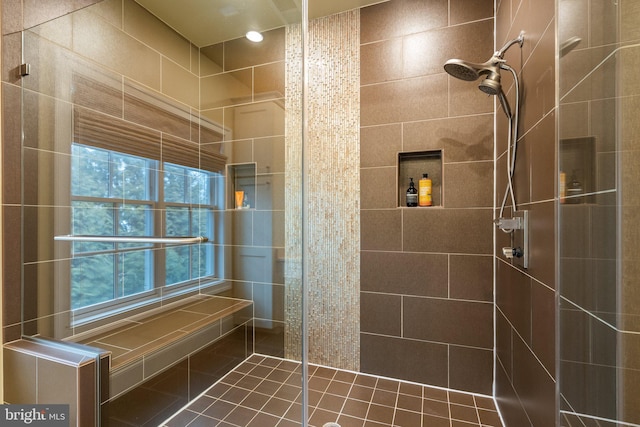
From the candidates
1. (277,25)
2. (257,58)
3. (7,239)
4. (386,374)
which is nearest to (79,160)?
(7,239)

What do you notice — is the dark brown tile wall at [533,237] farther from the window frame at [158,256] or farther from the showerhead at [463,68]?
the window frame at [158,256]

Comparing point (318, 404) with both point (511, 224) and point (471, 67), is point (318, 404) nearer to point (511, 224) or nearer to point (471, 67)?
point (511, 224)

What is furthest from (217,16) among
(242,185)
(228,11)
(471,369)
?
(471,369)

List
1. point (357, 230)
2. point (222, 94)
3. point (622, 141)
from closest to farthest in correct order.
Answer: point (622, 141)
point (222, 94)
point (357, 230)

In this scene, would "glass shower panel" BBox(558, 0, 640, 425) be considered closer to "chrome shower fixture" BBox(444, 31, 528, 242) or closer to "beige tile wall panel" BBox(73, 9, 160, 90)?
"chrome shower fixture" BBox(444, 31, 528, 242)

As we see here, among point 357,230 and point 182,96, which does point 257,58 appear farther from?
point 357,230

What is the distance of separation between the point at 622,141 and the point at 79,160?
6.42ft

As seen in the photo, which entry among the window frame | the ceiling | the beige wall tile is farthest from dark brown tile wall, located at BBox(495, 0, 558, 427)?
the window frame

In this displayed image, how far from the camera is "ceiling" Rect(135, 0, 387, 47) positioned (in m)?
1.41

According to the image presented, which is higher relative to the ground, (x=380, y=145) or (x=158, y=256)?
(x=380, y=145)

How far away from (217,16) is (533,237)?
1.99 metres

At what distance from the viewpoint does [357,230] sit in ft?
5.94

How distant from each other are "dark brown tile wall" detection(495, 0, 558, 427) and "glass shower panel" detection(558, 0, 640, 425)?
0.11 meters

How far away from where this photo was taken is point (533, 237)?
3.13 feet
